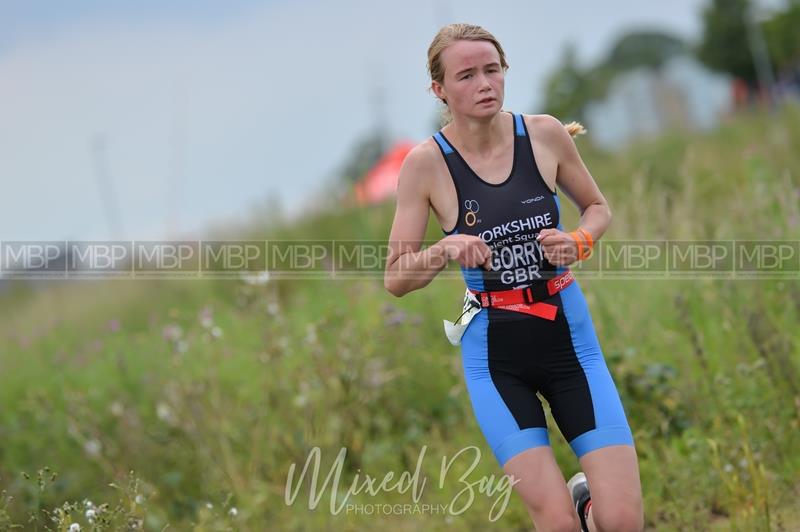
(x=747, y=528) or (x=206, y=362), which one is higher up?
(x=206, y=362)

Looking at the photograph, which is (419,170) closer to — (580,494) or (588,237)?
(588,237)

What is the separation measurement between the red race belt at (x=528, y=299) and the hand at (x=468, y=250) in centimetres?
30

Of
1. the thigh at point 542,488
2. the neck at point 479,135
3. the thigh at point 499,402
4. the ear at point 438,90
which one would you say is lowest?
the thigh at point 542,488

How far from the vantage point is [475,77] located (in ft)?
13.4

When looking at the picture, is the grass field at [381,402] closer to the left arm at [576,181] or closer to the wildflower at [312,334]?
the wildflower at [312,334]

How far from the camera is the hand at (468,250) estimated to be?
12.5ft

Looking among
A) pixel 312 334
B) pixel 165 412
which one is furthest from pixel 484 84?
pixel 165 412

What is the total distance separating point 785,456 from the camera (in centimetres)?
539

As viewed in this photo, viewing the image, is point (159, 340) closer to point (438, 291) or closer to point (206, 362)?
point (206, 362)

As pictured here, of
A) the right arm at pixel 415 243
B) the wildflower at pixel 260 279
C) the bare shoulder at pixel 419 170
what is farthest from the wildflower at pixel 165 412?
the bare shoulder at pixel 419 170

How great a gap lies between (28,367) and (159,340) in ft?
4.88

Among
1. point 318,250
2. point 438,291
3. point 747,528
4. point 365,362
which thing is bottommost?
point 747,528

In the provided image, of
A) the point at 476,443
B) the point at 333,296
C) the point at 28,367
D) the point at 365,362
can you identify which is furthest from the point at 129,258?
the point at 476,443

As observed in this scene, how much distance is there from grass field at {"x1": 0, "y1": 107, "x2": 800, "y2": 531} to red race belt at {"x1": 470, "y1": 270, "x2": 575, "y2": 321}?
130 cm
